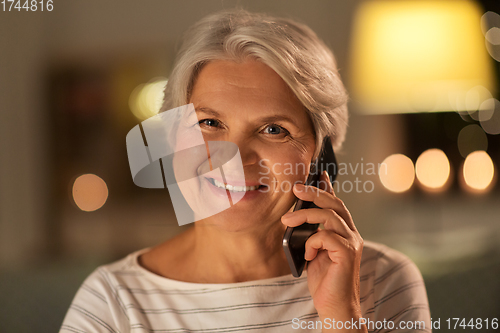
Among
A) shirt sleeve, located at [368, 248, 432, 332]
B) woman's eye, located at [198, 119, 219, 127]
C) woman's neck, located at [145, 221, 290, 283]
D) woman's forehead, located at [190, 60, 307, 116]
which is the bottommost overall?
shirt sleeve, located at [368, 248, 432, 332]

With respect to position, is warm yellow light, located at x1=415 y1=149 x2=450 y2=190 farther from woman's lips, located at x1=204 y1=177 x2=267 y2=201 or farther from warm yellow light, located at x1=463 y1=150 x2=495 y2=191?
woman's lips, located at x1=204 y1=177 x2=267 y2=201

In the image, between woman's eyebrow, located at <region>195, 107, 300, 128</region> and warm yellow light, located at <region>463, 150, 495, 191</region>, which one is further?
warm yellow light, located at <region>463, 150, 495, 191</region>

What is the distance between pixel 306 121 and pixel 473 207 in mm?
440

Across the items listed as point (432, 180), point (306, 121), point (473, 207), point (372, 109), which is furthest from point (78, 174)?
point (473, 207)

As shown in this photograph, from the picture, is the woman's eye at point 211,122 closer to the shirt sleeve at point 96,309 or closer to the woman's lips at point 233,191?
the woman's lips at point 233,191

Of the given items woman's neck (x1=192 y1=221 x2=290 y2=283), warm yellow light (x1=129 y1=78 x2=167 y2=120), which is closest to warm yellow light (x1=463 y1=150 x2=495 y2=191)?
woman's neck (x1=192 y1=221 x2=290 y2=283)

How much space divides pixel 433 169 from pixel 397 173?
83mm

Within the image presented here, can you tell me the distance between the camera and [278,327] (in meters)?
0.78

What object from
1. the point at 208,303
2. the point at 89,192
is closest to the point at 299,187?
the point at 208,303

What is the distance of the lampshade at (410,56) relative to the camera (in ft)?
2.55

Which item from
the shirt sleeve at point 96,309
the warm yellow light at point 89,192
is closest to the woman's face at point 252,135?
the warm yellow light at point 89,192

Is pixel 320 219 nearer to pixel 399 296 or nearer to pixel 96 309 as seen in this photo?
pixel 399 296

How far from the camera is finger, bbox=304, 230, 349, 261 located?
70 centimetres

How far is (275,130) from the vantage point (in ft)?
2.26
